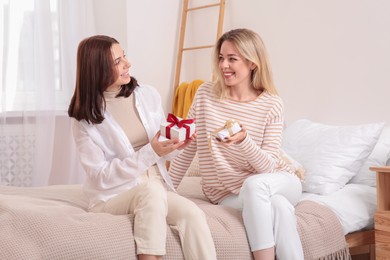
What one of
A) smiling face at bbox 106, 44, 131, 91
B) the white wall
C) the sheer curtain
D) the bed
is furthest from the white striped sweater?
the sheer curtain

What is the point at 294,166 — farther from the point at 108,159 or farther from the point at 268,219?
the point at 108,159

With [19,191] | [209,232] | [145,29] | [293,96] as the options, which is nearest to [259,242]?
[209,232]

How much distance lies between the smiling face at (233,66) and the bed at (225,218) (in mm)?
471

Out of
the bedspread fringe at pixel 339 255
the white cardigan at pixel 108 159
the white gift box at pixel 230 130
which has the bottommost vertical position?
the bedspread fringe at pixel 339 255

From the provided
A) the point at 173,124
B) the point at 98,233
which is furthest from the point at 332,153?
the point at 98,233

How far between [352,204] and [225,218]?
0.65 meters

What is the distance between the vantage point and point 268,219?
1.91 meters

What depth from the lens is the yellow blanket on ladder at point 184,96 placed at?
3776mm

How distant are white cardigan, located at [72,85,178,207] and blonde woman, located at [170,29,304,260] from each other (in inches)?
8.6

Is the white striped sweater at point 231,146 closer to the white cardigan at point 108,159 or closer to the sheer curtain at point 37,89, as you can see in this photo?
the white cardigan at point 108,159

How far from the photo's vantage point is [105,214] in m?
1.84

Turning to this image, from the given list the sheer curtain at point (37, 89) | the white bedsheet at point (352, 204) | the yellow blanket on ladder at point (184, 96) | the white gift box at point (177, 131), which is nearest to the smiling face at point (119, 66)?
the white gift box at point (177, 131)

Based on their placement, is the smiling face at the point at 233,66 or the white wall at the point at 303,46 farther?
the white wall at the point at 303,46

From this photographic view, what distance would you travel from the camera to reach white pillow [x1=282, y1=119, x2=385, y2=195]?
2.52m
